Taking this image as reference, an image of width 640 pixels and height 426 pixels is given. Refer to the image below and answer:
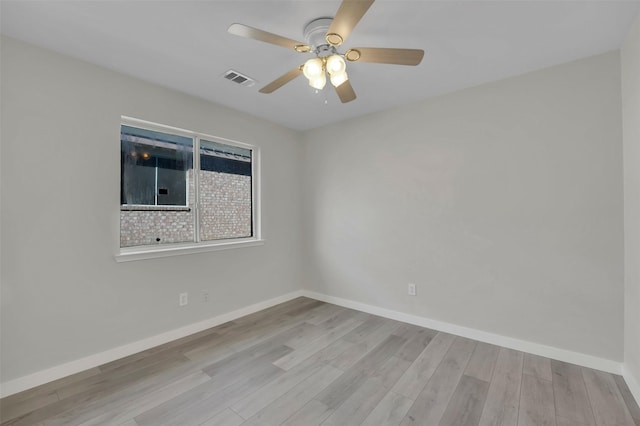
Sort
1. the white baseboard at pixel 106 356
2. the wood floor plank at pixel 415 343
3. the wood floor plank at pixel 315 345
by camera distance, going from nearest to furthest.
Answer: the white baseboard at pixel 106 356 → the wood floor plank at pixel 315 345 → the wood floor plank at pixel 415 343

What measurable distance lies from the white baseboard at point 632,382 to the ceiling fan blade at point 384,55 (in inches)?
102

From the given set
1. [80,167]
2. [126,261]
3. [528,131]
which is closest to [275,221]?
[126,261]

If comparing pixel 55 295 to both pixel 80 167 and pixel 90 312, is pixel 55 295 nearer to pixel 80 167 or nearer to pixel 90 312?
pixel 90 312

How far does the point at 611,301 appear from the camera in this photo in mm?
2170

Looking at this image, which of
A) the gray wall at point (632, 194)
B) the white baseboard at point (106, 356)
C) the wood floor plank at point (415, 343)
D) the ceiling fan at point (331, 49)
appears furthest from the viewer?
the wood floor plank at point (415, 343)

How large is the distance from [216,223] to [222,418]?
210 cm

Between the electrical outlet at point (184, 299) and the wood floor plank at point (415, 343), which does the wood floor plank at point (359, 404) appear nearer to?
the wood floor plank at point (415, 343)

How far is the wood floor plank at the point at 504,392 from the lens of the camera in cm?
172

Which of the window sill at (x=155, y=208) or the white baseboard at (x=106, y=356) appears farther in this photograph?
the window sill at (x=155, y=208)

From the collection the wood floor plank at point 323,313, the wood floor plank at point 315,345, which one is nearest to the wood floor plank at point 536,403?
the wood floor plank at point 315,345

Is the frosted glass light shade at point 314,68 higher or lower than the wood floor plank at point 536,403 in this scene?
higher

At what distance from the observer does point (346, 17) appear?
1.38 metres

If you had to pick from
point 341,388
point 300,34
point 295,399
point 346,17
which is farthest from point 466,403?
point 300,34

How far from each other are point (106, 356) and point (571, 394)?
3594 millimetres
